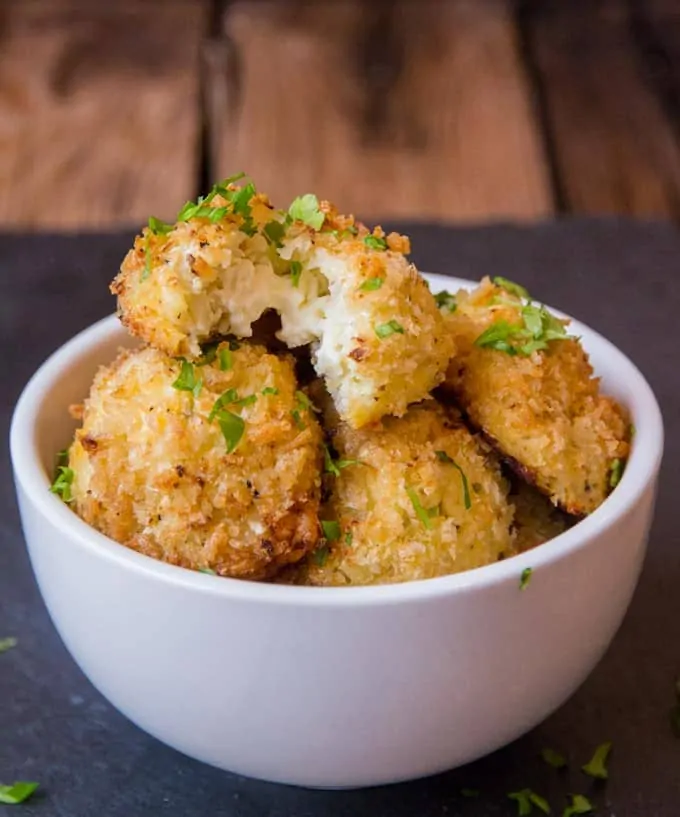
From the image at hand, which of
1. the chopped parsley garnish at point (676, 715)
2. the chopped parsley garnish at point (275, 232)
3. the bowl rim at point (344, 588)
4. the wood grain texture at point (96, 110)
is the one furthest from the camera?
the wood grain texture at point (96, 110)

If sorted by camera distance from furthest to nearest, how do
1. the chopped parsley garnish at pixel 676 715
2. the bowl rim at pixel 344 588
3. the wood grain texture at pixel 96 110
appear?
the wood grain texture at pixel 96 110
the chopped parsley garnish at pixel 676 715
the bowl rim at pixel 344 588

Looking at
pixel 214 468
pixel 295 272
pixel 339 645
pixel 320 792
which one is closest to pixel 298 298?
pixel 295 272

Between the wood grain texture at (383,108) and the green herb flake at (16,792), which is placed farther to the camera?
the wood grain texture at (383,108)

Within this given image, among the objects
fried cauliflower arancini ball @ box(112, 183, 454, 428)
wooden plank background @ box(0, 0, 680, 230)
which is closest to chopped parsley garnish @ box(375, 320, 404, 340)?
fried cauliflower arancini ball @ box(112, 183, 454, 428)

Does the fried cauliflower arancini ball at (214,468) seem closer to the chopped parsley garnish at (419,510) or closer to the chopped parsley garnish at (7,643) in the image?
the chopped parsley garnish at (419,510)

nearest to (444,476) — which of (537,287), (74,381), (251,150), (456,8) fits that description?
(74,381)

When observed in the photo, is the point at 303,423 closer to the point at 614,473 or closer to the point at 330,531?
the point at 330,531

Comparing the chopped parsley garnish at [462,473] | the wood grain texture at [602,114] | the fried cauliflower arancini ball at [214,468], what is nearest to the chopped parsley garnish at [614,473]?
Result: the chopped parsley garnish at [462,473]
